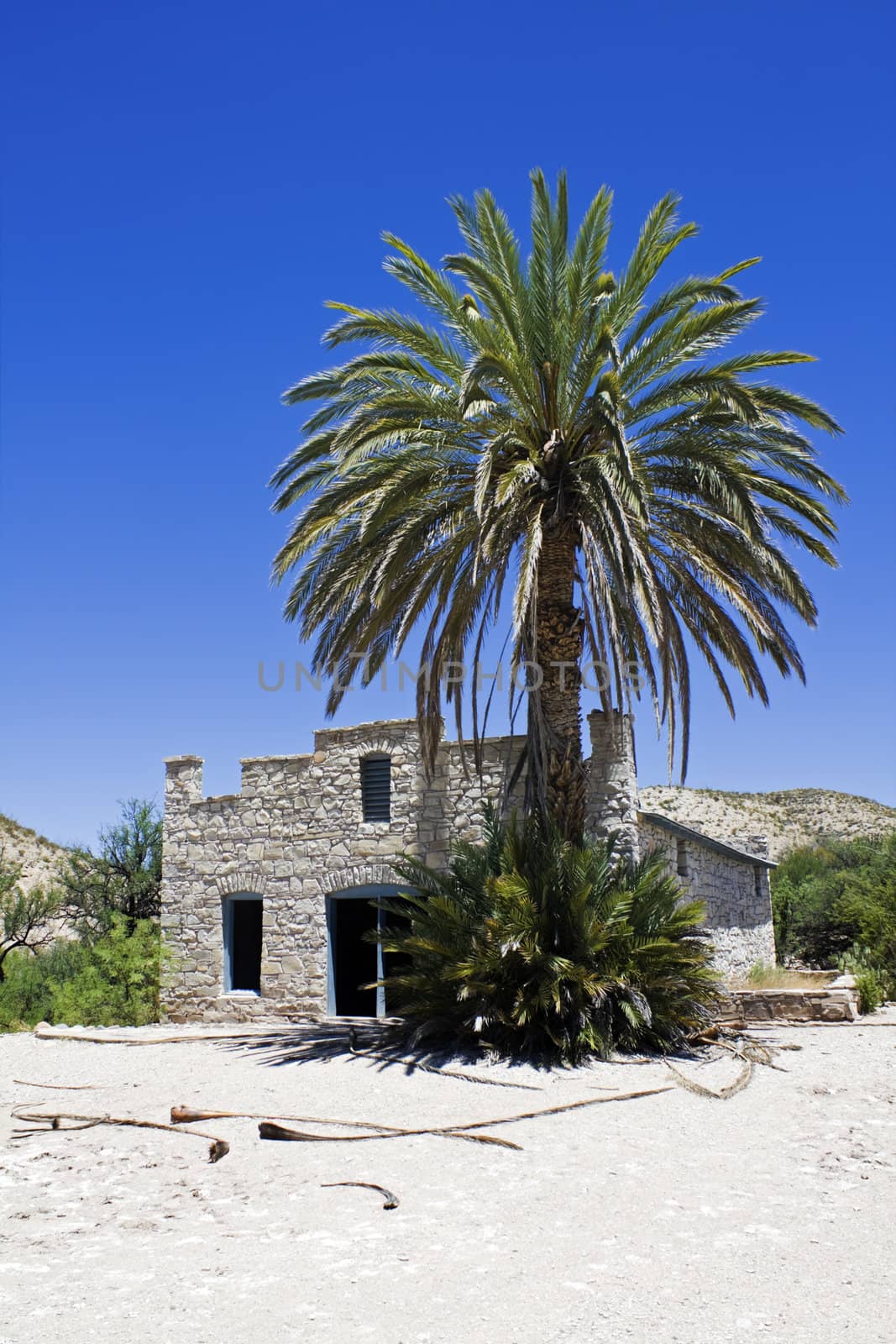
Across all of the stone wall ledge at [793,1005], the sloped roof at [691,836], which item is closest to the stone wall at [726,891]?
the sloped roof at [691,836]

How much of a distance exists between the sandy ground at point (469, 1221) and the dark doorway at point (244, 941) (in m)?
7.54

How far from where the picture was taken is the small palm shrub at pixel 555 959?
1005 cm

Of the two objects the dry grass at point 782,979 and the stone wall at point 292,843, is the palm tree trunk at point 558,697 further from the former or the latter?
the dry grass at point 782,979

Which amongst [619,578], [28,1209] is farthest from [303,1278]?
[619,578]

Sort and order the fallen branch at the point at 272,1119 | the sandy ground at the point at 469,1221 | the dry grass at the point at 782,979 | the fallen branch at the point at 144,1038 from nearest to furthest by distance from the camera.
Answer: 1. the sandy ground at the point at 469,1221
2. the fallen branch at the point at 272,1119
3. the fallen branch at the point at 144,1038
4. the dry grass at the point at 782,979

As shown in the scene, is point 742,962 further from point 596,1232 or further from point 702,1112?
point 596,1232

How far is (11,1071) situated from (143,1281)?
7260 millimetres

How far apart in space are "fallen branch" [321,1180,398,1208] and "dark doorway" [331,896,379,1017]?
31.0 feet

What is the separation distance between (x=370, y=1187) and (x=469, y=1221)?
875 millimetres

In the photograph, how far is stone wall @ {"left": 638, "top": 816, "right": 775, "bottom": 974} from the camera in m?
15.6

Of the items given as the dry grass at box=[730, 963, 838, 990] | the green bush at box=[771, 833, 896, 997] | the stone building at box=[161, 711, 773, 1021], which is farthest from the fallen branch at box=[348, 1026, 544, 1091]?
the green bush at box=[771, 833, 896, 997]

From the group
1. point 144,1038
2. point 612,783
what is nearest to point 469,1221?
point 612,783

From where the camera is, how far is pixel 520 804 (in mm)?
13828

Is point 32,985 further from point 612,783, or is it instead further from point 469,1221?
point 469,1221
